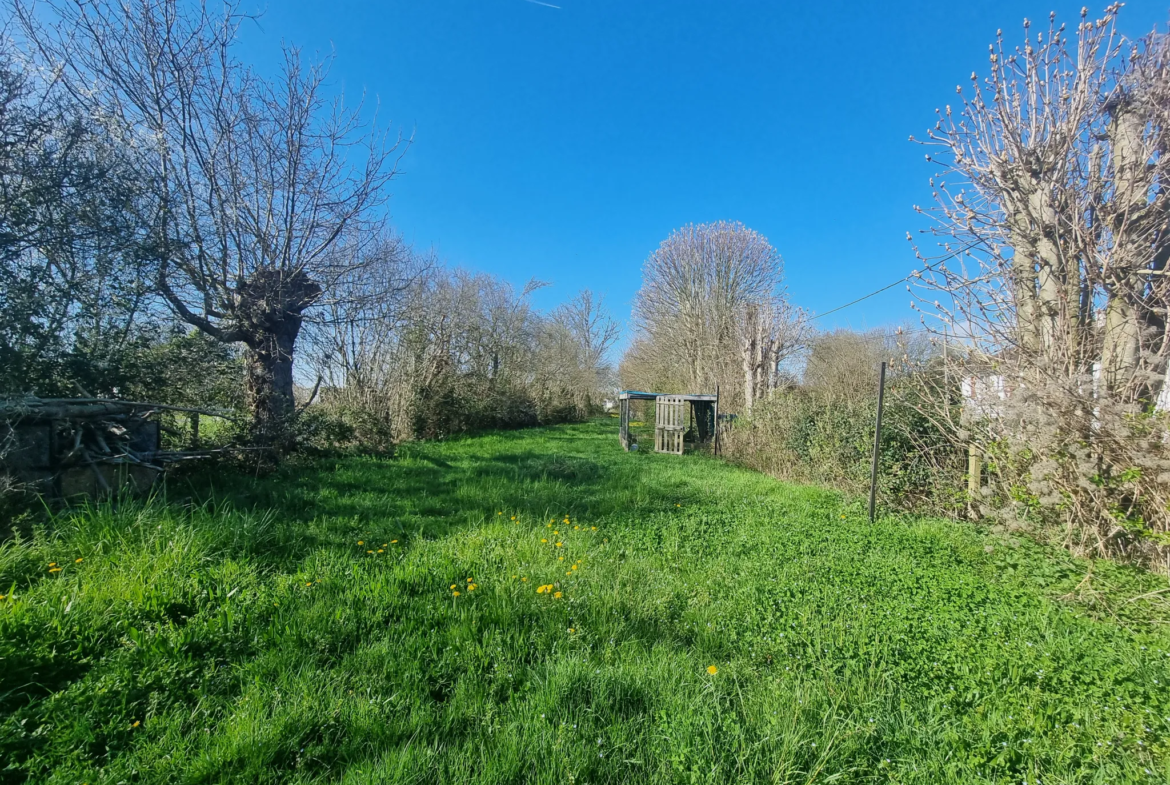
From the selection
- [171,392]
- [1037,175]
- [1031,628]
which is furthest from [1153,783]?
[171,392]

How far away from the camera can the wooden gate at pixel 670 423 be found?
1314 centimetres

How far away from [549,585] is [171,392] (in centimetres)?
631

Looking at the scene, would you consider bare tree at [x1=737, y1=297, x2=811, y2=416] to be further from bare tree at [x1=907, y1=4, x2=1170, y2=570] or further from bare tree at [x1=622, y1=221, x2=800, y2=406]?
bare tree at [x1=907, y1=4, x2=1170, y2=570]

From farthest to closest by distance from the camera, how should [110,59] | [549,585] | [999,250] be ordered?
[110,59]
[999,250]
[549,585]

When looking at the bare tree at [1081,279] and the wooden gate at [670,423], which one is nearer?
the bare tree at [1081,279]

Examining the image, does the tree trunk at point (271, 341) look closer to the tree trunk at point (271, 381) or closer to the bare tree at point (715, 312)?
the tree trunk at point (271, 381)

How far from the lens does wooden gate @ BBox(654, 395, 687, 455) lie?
13141 mm

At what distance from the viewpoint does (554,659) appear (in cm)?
233

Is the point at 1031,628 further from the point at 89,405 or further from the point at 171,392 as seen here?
the point at 171,392

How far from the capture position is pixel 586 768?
65.8 inches

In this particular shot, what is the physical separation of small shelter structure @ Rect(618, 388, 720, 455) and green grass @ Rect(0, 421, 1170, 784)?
29.2ft

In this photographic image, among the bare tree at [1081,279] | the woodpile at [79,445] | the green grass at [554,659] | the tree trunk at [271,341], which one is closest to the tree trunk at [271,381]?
the tree trunk at [271,341]

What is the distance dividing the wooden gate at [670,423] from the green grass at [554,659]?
350 inches

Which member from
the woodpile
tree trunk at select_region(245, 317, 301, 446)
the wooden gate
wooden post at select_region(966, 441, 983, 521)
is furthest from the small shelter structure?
the woodpile
